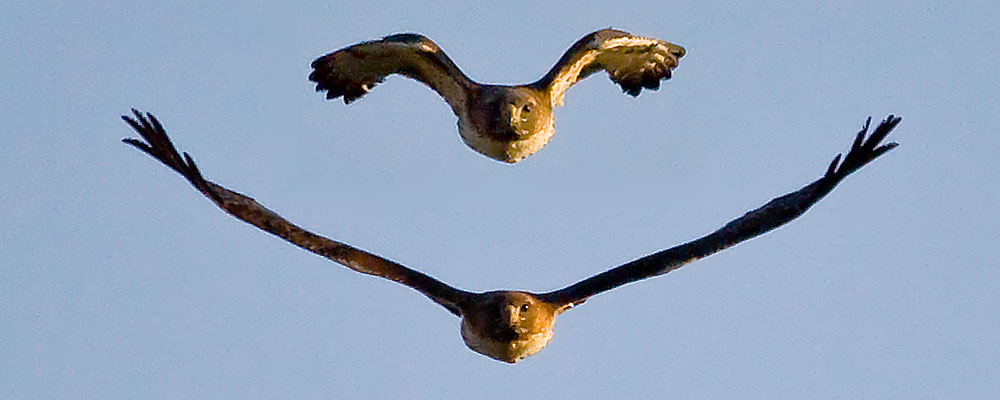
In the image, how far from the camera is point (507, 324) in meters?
14.5

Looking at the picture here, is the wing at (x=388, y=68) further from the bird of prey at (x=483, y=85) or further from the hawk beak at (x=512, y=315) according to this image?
the hawk beak at (x=512, y=315)

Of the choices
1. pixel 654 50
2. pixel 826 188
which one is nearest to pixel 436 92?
pixel 654 50

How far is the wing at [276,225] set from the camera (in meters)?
14.1

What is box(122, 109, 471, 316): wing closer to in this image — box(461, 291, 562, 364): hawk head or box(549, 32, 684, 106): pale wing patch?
box(461, 291, 562, 364): hawk head

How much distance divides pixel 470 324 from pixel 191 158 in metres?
2.39

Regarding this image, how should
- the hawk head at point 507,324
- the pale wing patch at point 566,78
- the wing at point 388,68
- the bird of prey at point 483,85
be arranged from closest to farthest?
the hawk head at point 507,324
the bird of prey at point 483,85
the wing at point 388,68
the pale wing patch at point 566,78

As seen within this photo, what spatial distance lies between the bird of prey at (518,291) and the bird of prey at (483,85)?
4.00 ft

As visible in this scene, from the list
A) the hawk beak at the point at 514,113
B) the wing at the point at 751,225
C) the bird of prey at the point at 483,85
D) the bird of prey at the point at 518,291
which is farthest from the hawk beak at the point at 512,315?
the hawk beak at the point at 514,113

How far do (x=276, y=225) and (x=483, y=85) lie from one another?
6.67 feet

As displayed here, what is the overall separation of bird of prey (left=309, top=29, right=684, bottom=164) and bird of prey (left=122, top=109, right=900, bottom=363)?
4.00ft

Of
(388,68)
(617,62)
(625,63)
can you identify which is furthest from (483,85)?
(625,63)

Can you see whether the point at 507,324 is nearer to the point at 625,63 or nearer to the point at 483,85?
the point at 483,85

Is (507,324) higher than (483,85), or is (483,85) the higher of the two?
(483,85)

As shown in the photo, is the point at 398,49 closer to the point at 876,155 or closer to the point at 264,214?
the point at 264,214
